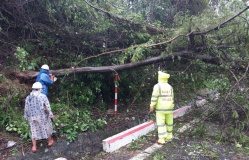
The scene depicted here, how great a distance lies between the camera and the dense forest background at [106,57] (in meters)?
5.39

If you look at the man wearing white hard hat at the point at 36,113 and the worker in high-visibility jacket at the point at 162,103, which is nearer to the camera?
the man wearing white hard hat at the point at 36,113

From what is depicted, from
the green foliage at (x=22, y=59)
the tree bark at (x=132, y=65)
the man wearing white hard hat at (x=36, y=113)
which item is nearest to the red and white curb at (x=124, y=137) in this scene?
the man wearing white hard hat at (x=36, y=113)

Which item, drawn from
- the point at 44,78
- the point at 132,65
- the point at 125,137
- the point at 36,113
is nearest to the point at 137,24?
the point at 132,65

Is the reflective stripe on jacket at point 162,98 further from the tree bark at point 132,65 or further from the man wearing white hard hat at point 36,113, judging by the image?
the man wearing white hard hat at point 36,113

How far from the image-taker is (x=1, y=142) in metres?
4.40

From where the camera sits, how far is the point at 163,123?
4996 millimetres

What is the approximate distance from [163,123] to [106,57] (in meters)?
2.68

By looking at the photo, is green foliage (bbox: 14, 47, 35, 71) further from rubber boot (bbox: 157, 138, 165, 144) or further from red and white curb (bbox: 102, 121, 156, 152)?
rubber boot (bbox: 157, 138, 165, 144)

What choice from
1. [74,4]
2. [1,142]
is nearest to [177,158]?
[1,142]

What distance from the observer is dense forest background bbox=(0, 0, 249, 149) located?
5.39 m

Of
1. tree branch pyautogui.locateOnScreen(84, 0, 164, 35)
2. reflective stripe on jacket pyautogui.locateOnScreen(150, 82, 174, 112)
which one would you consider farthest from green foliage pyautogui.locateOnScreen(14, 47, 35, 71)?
reflective stripe on jacket pyautogui.locateOnScreen(150, 82, 174, 112)

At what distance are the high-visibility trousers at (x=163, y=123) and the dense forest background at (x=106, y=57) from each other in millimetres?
1225

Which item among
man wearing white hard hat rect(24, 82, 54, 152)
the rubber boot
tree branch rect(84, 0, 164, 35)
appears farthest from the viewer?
tree branch rect(84, 0, 164, 35)

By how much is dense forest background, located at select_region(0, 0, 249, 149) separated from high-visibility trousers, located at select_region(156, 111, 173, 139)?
1225mm
